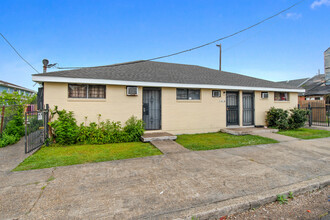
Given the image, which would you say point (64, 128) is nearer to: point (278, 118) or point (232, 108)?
point (232, 108)

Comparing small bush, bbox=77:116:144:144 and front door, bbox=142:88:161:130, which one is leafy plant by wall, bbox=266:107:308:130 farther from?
small bush, bbox=77:116:144:144

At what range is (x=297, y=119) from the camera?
9.71 metres

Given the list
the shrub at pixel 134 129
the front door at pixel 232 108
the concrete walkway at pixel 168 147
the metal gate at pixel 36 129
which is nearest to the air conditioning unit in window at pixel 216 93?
the front door at pixel 232 108

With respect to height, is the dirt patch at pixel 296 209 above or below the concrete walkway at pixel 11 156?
below

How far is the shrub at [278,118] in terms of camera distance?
9541mm

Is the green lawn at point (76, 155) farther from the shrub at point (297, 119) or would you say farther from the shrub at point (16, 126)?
the shrub at point (297, 119)

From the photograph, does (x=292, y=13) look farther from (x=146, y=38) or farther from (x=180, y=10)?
(x=146, y=38)

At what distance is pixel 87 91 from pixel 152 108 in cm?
306

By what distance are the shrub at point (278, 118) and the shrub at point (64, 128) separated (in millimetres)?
10503

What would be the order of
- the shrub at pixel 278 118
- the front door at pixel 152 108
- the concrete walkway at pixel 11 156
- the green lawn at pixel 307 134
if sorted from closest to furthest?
the concrete walkway at pixel 11 156, the green lawn at pixel 307 134, the front door at pixel 152 108, the shrub at pixel 278 118

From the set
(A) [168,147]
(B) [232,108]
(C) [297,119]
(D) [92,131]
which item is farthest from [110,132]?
(C) [297,119]

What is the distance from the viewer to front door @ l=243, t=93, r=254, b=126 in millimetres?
10164

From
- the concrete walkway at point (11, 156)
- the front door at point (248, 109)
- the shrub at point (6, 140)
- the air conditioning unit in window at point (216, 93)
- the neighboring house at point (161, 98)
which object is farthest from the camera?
the front door at point (248, 109)

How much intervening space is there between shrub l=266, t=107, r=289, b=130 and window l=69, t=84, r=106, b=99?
960 cm
